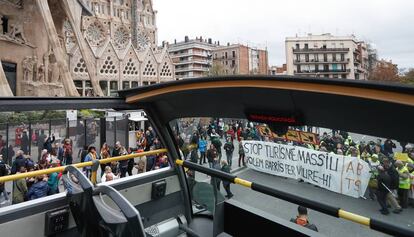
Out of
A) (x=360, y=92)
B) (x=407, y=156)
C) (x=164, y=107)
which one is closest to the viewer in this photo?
(x=360, y=92)

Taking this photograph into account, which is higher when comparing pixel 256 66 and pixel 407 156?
pixel 256 66

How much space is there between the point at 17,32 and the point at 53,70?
5224 millimetres

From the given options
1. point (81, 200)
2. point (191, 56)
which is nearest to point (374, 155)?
point (81, 200)

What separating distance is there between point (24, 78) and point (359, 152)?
33701 millimetres

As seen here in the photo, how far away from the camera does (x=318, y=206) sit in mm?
2416

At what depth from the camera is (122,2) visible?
8700 cm

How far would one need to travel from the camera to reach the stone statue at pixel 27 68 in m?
29.8

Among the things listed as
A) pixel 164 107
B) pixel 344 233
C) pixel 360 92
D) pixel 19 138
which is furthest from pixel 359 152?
pixel 19 138

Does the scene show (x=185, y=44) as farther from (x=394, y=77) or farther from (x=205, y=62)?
(x=394, y=77)

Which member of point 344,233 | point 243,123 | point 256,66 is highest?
point 256,66

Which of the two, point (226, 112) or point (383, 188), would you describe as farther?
point (226, 112)

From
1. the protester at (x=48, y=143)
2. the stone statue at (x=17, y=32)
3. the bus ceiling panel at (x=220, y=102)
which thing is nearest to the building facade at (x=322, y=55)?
the stone statue at (x=17, y=32)

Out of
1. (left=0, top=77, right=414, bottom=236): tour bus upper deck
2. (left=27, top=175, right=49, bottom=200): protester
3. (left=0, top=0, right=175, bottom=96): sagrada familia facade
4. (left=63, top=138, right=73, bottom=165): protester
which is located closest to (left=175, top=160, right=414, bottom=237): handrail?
(left=0, top=77, right=414, bottom=236): tour bus upper deck

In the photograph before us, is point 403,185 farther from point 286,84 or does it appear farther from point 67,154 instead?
point 67,154
